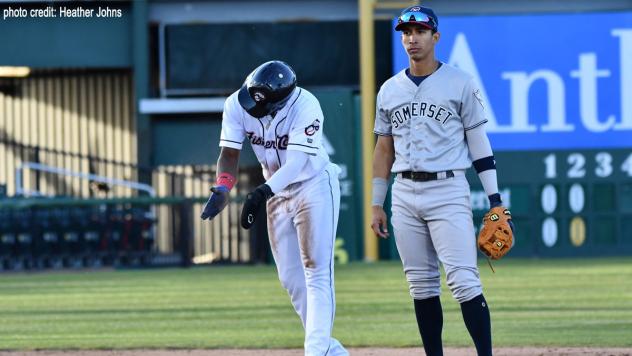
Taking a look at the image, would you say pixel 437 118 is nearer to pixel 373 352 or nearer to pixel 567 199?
pixel 373 352

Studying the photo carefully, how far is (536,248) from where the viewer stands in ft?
62.1

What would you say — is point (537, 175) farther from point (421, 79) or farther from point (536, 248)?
point (421, 79)

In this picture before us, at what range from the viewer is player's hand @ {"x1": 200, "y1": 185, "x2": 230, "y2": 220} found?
7.12 m

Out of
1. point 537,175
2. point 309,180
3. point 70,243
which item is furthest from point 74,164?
point 309,180

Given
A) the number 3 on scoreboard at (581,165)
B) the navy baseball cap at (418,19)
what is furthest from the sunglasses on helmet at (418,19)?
the number 3 on scoreboard at (581,165)

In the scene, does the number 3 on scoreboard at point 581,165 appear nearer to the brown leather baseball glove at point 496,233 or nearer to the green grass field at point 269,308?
the green grass field at point 269,308

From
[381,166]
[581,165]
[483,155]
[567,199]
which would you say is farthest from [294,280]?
[581,165]

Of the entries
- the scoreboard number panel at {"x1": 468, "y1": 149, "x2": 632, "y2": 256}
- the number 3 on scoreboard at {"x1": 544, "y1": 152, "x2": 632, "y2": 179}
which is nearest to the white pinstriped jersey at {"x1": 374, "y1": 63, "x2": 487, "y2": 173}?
the scoreboard number panel at {"x1": 468, "y1": 149, "x2": 632, "y2": 256}

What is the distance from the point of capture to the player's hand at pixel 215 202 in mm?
7117

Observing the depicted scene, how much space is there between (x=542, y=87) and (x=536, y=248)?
2272 mm

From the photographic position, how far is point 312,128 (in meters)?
7.25

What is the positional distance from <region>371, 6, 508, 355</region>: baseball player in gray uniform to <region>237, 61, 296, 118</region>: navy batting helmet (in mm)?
539

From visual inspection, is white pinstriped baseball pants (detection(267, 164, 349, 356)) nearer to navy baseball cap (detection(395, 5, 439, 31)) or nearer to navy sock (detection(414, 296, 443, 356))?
navy sock (detection(414, 296, 443, 356))

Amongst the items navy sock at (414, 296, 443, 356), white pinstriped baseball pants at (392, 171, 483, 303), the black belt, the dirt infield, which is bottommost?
the dirt infield
